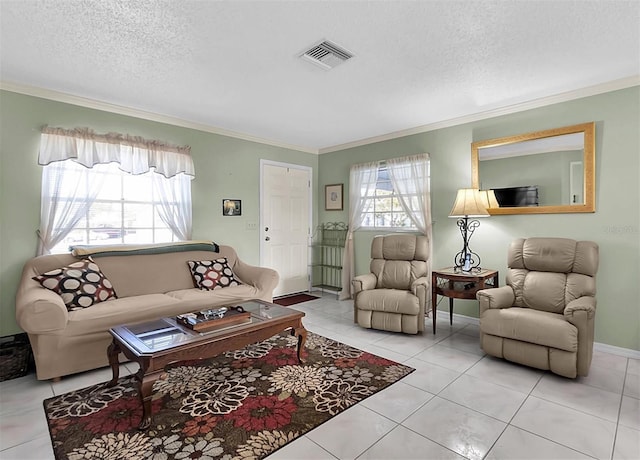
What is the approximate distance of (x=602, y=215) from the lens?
308cm

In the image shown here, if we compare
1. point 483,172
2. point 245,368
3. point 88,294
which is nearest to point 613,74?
point 483,172

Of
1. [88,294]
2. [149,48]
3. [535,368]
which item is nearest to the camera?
[149,48]

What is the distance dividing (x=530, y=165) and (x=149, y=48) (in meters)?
3.72

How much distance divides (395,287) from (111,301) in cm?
297

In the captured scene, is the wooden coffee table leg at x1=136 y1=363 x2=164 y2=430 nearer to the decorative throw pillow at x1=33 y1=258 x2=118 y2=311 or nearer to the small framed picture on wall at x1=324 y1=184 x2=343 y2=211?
the decorative throw pillow at x1=33 y1=258 x2=118 y2=311

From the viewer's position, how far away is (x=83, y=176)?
3.38m

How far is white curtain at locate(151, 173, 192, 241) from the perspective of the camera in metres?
3.93

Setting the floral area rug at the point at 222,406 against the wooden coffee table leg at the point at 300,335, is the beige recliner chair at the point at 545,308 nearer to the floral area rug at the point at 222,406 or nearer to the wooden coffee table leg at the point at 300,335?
the floral area rug at the point at 222,406

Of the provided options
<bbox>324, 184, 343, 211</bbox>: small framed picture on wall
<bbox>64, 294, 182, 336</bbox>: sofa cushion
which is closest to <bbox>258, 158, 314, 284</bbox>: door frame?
<bbox>324, 184, 343, 211</bbox>: small framed picture on wall

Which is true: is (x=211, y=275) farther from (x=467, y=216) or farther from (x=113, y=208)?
(x=467, y=216)

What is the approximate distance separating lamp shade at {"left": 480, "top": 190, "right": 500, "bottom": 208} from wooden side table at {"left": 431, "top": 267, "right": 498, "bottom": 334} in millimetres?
734

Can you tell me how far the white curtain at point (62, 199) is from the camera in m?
3.16

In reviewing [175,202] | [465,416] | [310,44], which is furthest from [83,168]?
[465,416]

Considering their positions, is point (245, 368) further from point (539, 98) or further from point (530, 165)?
point (539, 98)
